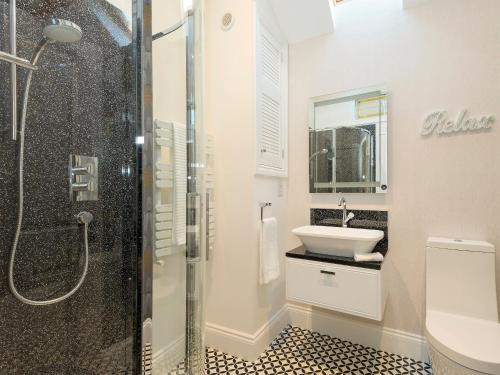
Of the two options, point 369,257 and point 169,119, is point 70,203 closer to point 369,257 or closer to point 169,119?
point 169,119

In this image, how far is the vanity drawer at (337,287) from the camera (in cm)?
148

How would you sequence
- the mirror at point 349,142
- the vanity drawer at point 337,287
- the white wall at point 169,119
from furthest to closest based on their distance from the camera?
the mirror at point 349,142, the vanity drawer at point 337,287, the white wall at point 169,119

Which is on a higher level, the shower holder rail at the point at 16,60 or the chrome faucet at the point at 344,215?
the shower holder rail at the point at 16,60

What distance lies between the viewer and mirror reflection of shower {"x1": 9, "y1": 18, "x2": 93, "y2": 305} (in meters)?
1.12

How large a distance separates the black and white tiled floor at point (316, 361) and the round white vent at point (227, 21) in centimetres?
218

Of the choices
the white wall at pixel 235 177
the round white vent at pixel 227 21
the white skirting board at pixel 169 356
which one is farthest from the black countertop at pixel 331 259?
the round white vent at pixel 227 21

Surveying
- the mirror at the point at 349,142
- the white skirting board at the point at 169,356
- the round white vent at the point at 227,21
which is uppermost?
the round white vent at the point at 227,21

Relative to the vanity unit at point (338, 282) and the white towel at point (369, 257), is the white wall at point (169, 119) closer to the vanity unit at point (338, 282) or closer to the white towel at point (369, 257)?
the vanity unit at point (338, 282)

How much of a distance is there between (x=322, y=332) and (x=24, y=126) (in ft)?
7.28

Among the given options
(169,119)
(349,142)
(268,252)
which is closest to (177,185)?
(169,119)

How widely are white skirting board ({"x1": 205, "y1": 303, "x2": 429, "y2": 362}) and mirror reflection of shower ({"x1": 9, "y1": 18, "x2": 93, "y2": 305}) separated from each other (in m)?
1.04

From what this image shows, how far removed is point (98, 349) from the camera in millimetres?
1353

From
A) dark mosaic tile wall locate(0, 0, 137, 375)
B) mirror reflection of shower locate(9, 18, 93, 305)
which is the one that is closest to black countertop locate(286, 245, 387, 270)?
dark mosaic tile wall locate(0, 0, 137, 375)

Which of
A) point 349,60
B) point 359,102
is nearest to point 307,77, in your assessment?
point 349,60
